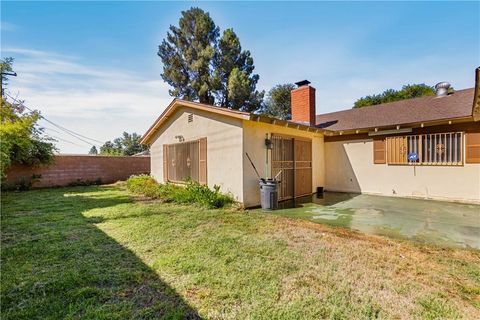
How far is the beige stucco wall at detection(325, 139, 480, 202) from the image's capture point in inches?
312

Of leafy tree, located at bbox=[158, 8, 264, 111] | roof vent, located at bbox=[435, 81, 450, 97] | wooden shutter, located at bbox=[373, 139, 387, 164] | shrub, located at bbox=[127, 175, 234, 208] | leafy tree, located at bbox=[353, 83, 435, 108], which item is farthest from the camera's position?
leafy tree, located at bbox=[353, 83, 435, 108]

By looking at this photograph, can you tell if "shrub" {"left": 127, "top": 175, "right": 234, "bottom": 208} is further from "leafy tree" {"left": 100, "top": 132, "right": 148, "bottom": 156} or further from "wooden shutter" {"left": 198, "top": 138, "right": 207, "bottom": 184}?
"leafy tree" {"left": 100, "top": 132, "right": 148, "bottom": 156}

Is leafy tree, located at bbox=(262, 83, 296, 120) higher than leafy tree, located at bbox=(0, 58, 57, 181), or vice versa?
leafy tree, located at bbox=(262, 83, 296, 120)

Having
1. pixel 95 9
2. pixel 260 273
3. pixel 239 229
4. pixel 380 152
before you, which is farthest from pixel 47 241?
pixel 380 152

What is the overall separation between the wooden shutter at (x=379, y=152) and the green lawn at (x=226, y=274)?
609 centimetres

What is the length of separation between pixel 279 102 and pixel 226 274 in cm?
2975

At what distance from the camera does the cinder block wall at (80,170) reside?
1187 centimetres

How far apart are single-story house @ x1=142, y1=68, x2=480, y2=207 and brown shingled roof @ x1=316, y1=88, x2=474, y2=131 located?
4 cm

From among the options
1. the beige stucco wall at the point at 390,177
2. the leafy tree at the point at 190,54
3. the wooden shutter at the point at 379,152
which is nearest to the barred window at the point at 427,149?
the wooden shutter at the point at 379,152

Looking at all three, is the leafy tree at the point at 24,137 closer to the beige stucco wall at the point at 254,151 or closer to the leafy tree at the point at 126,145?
the beige stucco wall at the point at 254,151

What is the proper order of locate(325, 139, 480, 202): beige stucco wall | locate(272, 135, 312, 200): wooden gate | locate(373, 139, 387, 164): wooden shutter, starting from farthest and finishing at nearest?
locate(373, 139, 387, 164): wooden shutter
locate(272, 135, 312, 200): wooden gate
locate(325, 139, 480, 202): beige stucco wall

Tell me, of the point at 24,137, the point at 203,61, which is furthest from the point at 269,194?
the point at 203,61

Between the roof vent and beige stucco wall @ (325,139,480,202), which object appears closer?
beige stucco wall @ (325,139,480,202)

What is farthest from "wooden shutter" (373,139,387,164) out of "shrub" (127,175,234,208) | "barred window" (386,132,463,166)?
"shrub" (127,175,234,208)
